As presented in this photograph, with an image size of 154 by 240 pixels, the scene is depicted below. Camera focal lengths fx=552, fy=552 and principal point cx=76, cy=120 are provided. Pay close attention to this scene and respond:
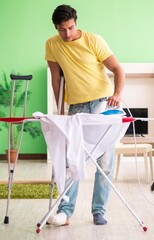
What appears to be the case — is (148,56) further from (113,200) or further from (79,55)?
(79,55)

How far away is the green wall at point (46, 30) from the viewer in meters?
9.99

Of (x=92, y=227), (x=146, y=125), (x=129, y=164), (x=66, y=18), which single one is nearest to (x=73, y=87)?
(x=66, y=18)

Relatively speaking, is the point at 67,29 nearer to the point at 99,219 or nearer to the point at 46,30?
the point at 99,219

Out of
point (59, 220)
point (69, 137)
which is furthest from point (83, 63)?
point (59, 220)

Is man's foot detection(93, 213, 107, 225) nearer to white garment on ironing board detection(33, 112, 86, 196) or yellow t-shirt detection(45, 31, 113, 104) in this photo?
white garment on ironing board detection(33, 112, 86, 196)

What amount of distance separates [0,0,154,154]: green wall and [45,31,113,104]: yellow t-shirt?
640cm

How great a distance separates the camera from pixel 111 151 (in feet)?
12.1

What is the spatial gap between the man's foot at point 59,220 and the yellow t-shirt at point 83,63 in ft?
2.46

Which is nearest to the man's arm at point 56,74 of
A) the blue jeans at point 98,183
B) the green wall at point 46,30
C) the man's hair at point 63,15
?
the blue jeans at point 98,183

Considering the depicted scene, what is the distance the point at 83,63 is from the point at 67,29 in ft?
0.92

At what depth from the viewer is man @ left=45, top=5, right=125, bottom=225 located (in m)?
3.58

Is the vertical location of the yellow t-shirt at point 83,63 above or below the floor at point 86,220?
above

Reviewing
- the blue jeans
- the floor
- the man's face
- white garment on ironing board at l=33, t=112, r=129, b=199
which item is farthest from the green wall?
white garment on ironing board at l=33, t=112, r=129, b=199

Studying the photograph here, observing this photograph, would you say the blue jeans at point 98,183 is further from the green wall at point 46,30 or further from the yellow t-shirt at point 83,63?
the green wall at point 46,30
